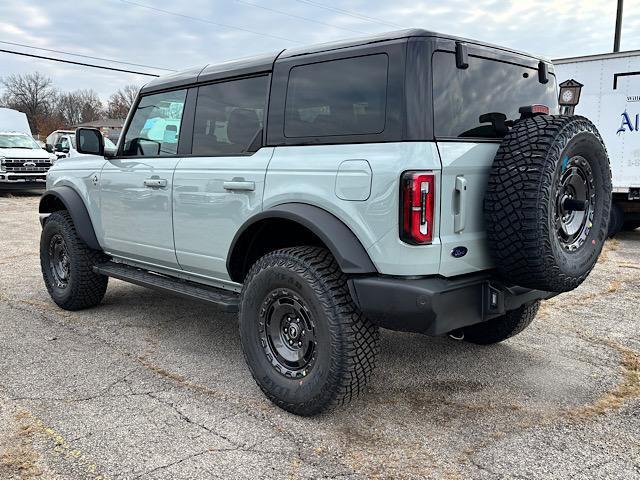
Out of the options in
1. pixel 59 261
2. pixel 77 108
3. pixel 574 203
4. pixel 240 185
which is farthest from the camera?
pixel 77 108

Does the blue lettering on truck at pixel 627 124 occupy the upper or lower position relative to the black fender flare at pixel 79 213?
upper

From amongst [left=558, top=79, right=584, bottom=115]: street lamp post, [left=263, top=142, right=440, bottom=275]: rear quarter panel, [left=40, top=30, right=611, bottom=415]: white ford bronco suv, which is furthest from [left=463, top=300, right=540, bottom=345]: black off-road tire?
[left=558, top=79, right=584, bottom=115]: street lamp post

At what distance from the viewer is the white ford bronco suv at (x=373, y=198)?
274 centimetres

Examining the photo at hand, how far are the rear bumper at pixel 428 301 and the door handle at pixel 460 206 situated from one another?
275mm

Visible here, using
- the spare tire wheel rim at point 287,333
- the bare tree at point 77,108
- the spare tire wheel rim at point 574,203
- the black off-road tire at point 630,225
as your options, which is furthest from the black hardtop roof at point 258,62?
the bare tree at point 77,108

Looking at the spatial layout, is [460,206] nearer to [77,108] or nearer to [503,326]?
[503,326]

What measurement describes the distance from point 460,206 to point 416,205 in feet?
0.90

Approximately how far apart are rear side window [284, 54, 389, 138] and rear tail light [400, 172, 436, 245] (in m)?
0.36

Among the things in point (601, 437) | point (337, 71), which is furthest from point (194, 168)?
point (601, 437)

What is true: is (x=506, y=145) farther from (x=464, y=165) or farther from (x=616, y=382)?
(x=616, y=382)

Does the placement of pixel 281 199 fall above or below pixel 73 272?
above

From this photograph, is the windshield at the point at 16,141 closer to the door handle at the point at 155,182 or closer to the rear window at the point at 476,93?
the door handle at the point at 155,182

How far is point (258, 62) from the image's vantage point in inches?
142

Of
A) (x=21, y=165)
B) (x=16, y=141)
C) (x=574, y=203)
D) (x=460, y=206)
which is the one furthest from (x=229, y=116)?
(x=16, y=141)
